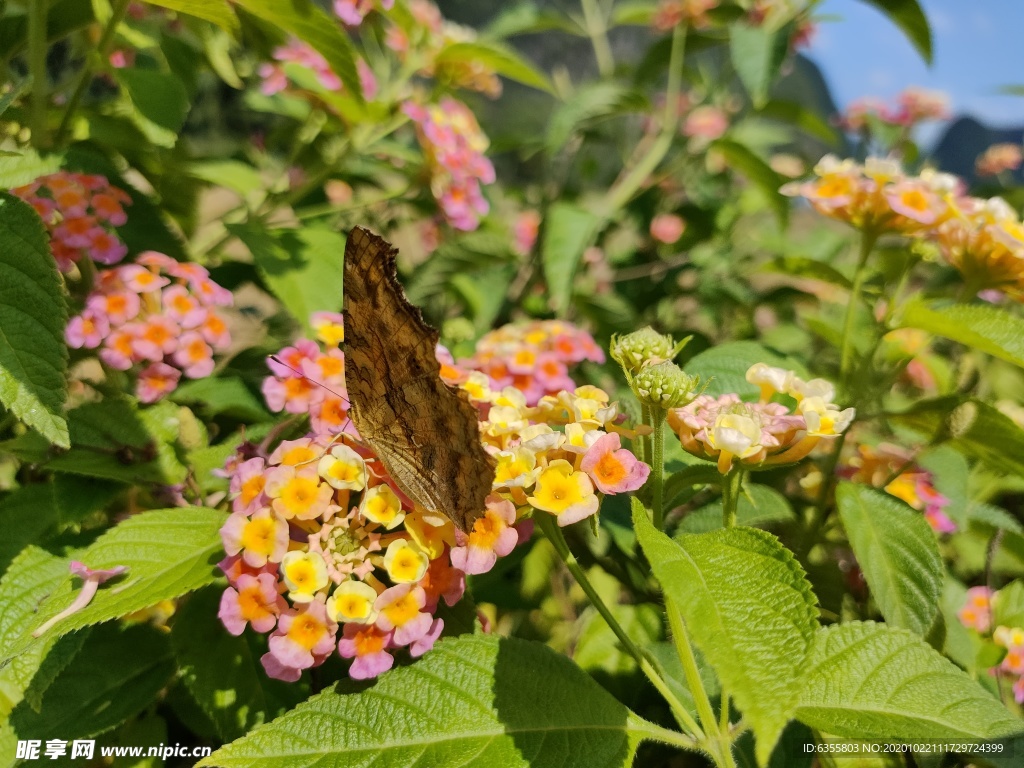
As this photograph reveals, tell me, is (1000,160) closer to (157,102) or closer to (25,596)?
(157,102)

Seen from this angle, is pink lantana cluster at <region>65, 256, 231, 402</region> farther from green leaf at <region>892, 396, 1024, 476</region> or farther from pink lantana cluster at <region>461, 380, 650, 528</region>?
green leaf at <region>892, 396, 1024, 476</region>

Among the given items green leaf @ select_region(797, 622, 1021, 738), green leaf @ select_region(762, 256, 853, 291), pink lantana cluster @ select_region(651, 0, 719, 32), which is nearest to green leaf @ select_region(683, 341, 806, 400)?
green leaf @ select_region(762, 256, 853, 291)

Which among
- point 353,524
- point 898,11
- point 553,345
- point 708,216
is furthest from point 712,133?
point 353,524

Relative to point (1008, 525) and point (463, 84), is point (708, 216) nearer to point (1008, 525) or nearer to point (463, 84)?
point (463, 84)

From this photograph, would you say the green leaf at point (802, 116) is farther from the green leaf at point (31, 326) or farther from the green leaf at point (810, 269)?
the green leaf at point (31, 326)

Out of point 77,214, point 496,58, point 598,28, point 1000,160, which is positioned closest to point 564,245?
point 496,58

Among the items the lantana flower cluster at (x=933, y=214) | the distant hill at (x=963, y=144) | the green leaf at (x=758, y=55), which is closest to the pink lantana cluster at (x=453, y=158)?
the green leaf at (x=758, y=55)
